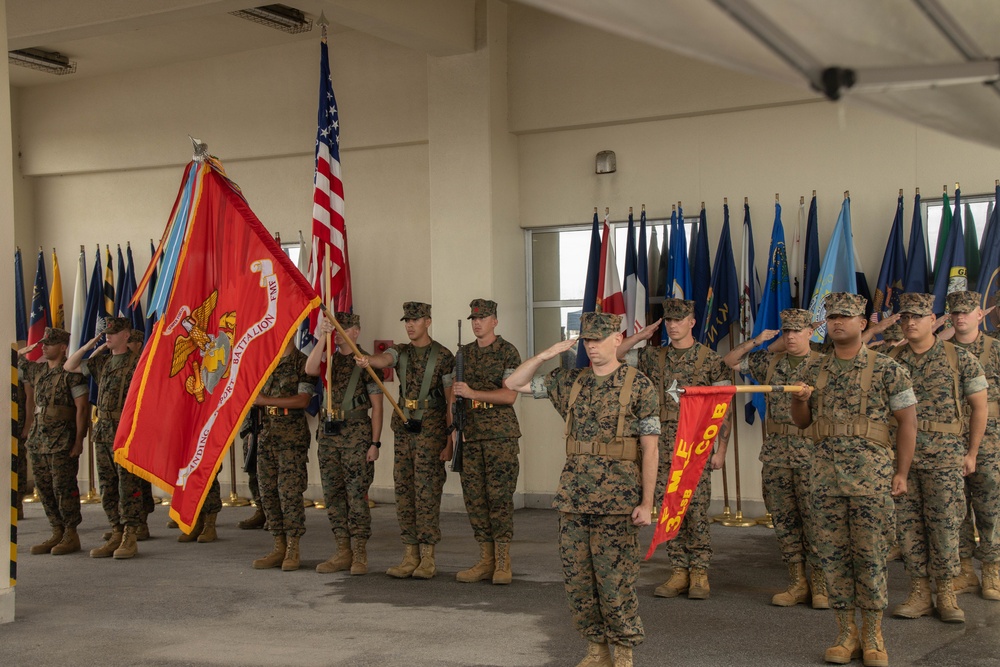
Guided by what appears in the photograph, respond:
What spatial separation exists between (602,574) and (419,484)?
8.49 ft

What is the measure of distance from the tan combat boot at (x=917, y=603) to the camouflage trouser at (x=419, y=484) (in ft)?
9.25

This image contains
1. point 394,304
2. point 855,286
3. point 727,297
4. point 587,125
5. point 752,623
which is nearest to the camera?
point 752,623

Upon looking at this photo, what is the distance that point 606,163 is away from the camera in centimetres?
917

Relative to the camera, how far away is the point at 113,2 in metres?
7.55

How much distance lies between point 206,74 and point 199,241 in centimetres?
550

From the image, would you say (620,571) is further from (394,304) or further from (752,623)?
(394,304)

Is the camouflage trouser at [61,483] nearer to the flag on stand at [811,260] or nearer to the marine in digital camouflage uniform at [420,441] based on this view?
the marine in digital camouflage uniform at [420,441]

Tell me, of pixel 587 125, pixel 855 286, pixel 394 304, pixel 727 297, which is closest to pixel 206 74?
pixel 394 304

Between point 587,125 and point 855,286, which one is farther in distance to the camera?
point 587,125

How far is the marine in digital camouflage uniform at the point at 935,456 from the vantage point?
5398mm

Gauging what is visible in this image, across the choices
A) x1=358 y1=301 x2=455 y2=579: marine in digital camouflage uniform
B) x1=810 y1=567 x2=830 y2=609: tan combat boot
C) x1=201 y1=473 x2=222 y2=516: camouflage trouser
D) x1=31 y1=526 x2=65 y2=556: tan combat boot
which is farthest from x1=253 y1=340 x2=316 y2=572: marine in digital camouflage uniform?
x1=810 y1=567 x2=830 y2=609: tan combat boot

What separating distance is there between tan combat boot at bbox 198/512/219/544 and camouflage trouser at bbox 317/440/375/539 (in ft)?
6.00

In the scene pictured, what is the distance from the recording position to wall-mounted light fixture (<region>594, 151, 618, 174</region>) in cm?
916

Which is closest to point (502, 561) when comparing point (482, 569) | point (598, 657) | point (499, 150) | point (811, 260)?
point (482, 569)
